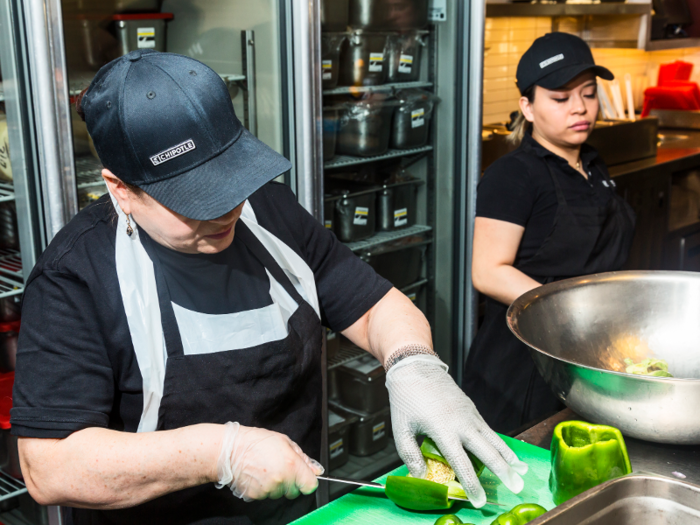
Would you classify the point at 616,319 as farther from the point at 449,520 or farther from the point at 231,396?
the point at 231,396

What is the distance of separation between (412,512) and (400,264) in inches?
74.4

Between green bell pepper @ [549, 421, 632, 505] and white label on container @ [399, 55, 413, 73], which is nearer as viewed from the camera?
green bell pepper @ [549, 421, 632, 505]

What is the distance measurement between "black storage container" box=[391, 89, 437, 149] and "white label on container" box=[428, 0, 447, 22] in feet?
0.97

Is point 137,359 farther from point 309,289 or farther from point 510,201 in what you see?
point 510,201

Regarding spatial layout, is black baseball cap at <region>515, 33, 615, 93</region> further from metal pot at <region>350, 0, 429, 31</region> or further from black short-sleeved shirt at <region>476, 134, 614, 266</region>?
metal pot at <region>350, 0, 429, 31</region>

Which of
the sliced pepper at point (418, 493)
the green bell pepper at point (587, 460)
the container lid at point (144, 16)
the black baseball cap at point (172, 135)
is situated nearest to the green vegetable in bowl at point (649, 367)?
the green bell pepper at point (587, 460)

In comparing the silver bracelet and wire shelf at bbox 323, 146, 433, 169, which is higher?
wire shelf at bbox 323, 146, 433, 169

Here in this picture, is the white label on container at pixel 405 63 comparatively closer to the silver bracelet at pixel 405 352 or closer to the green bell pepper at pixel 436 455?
the silver bracelet at pixel 405 352

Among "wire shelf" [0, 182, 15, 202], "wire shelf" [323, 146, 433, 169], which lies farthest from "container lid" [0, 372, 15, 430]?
"wire shelf" [323, 146, 433, 169]

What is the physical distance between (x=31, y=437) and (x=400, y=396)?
0.62 m

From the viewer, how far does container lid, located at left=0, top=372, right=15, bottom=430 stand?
2.01 metres

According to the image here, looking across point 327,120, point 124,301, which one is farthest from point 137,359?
point 327,120

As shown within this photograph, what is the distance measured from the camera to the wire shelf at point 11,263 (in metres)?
2.07

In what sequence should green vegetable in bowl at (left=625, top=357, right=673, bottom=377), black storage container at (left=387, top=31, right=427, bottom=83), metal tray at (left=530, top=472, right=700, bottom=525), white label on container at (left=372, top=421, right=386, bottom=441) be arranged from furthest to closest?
white label on container at (left=372, top=421, right=386, bottom=441) → black storage container at (left=387, top=31, right=427, bottom=83) → green vegetable in bowl at (left=625, top=357, right=673, bottom=377) → metal tray at (left=530, top=472, right=700, bottom=525)
